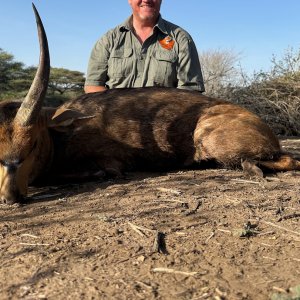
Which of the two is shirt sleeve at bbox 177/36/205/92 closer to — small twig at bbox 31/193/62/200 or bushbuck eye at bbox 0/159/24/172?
small twig at bbox 31/193/62/200

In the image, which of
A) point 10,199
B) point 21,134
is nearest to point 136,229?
point 10,199

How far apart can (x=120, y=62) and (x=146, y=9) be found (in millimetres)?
951

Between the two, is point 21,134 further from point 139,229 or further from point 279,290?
point 279,290

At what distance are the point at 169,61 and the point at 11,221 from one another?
173 inches

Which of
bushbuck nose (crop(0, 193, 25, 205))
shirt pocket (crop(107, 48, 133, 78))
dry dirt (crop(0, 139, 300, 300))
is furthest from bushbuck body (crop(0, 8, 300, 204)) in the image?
shirt pocket (crop(107, 48, 133, 78))

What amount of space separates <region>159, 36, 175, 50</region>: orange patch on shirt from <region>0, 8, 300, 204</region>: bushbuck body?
168 cm

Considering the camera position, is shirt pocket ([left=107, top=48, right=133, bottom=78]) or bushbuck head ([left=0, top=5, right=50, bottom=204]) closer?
bushbuck head ([left=0, top=5, right=50, bottom=204])

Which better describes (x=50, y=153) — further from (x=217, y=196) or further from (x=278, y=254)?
(x=278, y=254)

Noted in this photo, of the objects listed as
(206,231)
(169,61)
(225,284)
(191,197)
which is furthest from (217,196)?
(169,61)

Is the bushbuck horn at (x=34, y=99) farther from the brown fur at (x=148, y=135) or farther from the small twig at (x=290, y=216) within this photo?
the small twig at (x=290, y=216)

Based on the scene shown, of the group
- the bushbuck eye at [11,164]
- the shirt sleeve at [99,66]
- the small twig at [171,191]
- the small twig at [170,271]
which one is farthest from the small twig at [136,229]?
the shirt sleeve at [99,66]

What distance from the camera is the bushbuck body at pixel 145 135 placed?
495 cm

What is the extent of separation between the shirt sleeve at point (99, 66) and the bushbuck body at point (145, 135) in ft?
5.88

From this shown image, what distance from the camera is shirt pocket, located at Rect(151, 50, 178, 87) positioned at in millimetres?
7148
